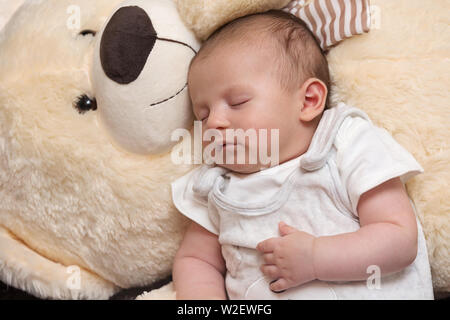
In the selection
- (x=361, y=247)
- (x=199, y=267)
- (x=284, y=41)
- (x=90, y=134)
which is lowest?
(x=199, y=267)

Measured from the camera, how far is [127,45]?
974mm

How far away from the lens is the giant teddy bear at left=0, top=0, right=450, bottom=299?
99cm

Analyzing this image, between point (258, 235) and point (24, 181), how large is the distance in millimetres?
516

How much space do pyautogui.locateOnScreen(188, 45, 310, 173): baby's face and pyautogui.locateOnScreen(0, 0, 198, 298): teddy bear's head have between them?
0.27 ft

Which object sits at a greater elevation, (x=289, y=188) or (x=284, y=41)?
(x=284, y=41)

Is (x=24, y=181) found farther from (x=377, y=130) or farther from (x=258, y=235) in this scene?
(x=377, y=130)

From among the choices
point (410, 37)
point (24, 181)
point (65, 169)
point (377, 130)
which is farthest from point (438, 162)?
point (24, 181)

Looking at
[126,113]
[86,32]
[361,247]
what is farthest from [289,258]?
[86,32]

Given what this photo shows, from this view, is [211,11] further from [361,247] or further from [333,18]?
[361,247]

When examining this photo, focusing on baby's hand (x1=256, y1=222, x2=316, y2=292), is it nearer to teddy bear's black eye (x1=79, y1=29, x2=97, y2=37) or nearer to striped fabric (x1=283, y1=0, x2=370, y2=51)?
striped fabric (x1=283, y1=0, x2=370, y2=51)

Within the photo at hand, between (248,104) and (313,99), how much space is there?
15 centimetres

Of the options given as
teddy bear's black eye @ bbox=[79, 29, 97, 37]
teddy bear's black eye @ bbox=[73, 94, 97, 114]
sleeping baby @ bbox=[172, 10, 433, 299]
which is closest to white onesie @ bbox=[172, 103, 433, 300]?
sleeping baby @ bbox=[172, 10, 433, 299]

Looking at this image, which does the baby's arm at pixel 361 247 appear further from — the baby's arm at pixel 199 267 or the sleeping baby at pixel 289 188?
the baby's arm at pixel 199 267

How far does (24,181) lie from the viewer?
105cm
